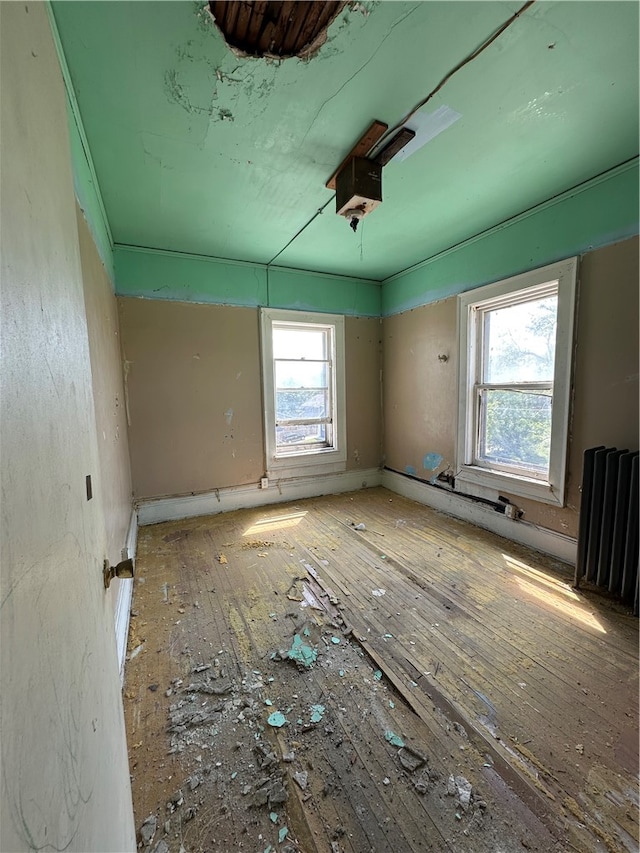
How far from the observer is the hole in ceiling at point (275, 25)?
1.14 m

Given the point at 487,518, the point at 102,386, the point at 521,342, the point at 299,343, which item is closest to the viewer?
the point at 102,386

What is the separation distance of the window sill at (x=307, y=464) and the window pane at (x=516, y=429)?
1632 mm

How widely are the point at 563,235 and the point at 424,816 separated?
10.3ft

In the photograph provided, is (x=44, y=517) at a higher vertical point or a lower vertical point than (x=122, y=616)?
higher

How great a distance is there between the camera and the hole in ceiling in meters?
1.14

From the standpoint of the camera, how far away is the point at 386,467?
4.30 meters

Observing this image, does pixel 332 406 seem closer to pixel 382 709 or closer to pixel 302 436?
pixel 302 436

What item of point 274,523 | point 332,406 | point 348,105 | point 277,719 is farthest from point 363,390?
point 277,719

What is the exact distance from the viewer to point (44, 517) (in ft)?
1.59

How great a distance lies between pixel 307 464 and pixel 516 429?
7.07 feet

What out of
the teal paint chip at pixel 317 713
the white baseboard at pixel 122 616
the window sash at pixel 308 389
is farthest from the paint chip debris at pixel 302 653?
the window sash at pixel 308 389

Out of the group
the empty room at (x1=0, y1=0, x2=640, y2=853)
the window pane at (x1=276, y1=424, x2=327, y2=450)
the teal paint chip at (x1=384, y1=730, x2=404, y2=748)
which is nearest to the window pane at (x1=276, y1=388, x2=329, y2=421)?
the window pane at (x1=276, y1=424, x2=327, y2=450)

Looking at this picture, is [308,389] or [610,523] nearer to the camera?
[610,523]

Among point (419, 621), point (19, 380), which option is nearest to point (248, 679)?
point (419, 621)
